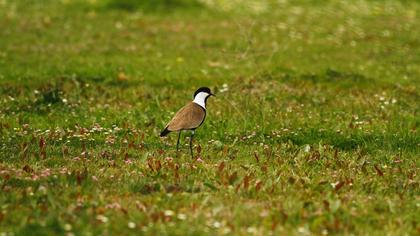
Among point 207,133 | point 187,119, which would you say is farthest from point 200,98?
point 207,133

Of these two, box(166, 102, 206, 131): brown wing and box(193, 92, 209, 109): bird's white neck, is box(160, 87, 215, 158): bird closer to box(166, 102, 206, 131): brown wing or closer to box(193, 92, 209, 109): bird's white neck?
box(166, 102, 206, 131): brown wing

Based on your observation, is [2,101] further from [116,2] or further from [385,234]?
[116,2]

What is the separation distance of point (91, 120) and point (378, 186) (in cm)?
510

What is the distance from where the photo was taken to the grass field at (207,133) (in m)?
7.26

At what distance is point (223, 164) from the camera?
8.64 metres

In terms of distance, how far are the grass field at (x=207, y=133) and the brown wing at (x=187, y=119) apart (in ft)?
1.42

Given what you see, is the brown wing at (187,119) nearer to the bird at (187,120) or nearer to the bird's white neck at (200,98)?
the bird at (187,120)

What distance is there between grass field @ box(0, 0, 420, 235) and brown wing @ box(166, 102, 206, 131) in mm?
431

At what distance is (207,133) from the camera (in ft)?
37.0

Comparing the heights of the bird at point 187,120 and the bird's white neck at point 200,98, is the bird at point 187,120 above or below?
below

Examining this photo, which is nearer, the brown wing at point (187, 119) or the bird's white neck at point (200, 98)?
the brown wing at point (187, 119)

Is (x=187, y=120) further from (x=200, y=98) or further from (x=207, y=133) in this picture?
(x=207, y=133)

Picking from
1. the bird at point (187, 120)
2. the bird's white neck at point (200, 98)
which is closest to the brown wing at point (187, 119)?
the bird at point (187, 120)

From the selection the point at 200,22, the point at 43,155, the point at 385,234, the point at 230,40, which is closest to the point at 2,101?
the point at 43,155
